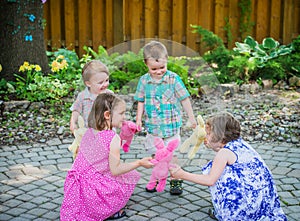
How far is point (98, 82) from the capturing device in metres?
3.79

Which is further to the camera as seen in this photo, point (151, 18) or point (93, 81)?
point (151, 18)

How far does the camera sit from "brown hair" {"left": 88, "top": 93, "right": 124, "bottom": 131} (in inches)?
143

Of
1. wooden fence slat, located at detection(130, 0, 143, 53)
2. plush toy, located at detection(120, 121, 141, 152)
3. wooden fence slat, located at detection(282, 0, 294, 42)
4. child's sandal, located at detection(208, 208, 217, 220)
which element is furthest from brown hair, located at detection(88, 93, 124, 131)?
wooden fence slat, located at detection(282, 0, 294, 42)

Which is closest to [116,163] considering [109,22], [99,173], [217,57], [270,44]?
[99,173]

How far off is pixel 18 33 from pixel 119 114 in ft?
14.6

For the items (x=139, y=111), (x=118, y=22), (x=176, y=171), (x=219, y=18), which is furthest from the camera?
(x=219, y=18)

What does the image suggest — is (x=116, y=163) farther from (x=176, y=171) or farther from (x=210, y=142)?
(x=210, y=142)

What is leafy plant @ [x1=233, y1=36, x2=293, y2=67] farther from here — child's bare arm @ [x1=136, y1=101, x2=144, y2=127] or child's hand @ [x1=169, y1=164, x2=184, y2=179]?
child's hand @ [x1=169, y1=164, x2=184, y2=179]

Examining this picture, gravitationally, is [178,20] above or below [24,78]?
above

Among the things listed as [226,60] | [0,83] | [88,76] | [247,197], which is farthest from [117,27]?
[247,197]

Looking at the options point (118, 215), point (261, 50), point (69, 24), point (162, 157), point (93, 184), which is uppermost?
point (69, 24)

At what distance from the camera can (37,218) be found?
12.9 ft

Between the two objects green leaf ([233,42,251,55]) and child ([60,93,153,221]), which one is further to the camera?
green leaf ([233,42,251,55])

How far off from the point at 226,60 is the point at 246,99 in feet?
3.80
